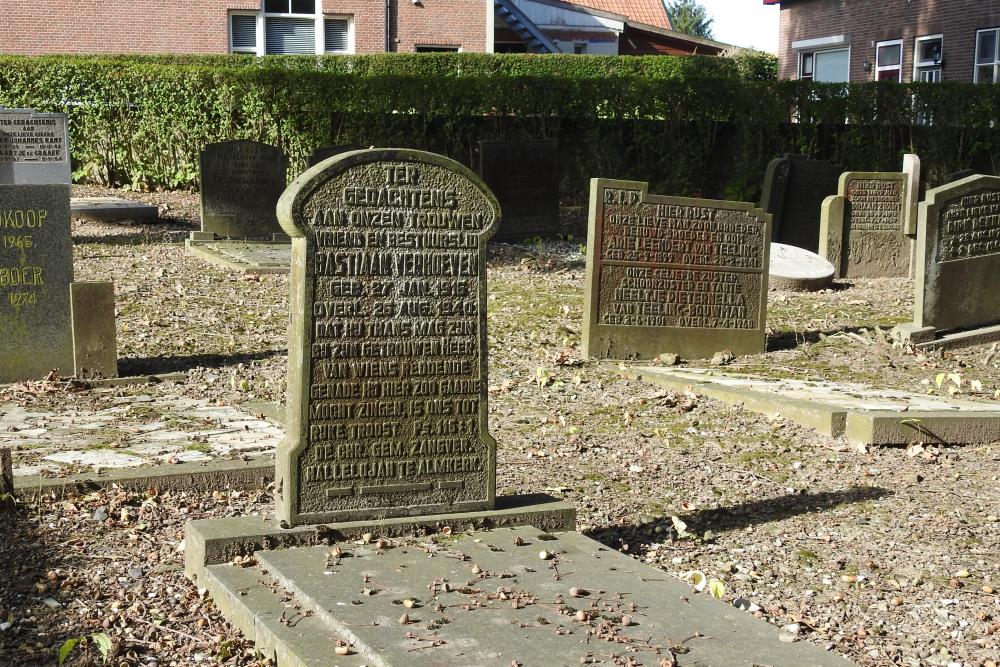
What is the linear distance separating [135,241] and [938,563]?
12170 millimetres

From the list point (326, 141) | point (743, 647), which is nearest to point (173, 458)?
point (743, 647)

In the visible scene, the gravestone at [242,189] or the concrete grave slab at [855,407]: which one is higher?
the gravestone at [242,189]

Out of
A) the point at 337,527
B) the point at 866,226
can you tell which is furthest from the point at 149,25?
the point at 337,527

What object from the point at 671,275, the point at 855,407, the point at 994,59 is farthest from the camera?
the point at 994,59

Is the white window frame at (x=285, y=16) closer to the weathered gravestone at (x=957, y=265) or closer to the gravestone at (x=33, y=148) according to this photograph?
the weathered gravestone at (x=957, y=265)

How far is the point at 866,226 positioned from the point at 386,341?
1101cm

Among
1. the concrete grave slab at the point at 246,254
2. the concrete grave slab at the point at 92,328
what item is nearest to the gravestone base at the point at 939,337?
the concrete grave slab at the point at 92,328

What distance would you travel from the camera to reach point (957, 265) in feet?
32.6

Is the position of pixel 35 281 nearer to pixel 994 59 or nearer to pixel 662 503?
pixel 662 503

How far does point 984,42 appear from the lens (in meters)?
26.5

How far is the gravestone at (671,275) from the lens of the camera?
30.2 feet

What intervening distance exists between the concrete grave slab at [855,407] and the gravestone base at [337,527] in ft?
8.41

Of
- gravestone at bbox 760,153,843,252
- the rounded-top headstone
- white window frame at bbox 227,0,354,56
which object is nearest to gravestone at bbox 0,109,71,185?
the rounded-top headstone

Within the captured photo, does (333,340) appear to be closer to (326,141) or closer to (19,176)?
(19,176)
